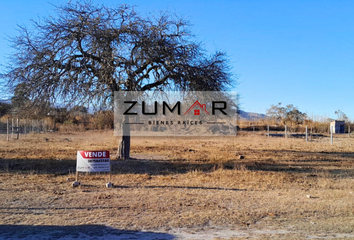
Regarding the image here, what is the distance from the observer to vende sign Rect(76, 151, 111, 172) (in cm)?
892

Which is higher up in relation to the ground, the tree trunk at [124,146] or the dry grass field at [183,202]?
the tree trunk at [124,146]

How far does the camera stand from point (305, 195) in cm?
810

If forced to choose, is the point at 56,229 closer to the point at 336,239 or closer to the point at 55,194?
the point at 55,194

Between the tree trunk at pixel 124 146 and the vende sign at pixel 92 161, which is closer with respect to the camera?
the vende sign at pixel 92 161

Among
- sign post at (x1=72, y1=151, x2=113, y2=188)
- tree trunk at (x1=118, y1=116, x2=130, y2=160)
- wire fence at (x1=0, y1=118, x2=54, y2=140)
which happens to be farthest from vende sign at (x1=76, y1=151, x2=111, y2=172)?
wire fence at (x1=0, y1=118, x2=54, y2=140)

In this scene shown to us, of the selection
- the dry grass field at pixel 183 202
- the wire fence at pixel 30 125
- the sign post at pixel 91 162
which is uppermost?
the wire fence at pixel 30 125

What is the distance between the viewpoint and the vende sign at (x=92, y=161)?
8.92m

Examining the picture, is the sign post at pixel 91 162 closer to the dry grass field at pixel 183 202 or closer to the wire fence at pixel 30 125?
the dry grass field at pixel 183 202

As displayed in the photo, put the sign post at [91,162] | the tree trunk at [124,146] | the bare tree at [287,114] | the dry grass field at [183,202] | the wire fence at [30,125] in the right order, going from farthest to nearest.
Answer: the bare tree at [287,114] < the wire fence at [30,125] < the tree trunk at [124,146] < the sign post at [91,162] < the dry grass field at [183,202]

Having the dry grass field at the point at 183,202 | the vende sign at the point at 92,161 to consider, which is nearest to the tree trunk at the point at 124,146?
the dry grass field at the point at 183,202

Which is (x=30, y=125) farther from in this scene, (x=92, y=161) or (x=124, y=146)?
(x=92, y=161)

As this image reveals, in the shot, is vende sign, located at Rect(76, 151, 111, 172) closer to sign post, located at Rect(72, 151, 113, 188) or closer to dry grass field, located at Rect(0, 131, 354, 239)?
sign post, located at Rect(72, 151, 113, 188)

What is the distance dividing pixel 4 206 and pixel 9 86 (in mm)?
6800

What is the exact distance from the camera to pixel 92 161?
895cm
